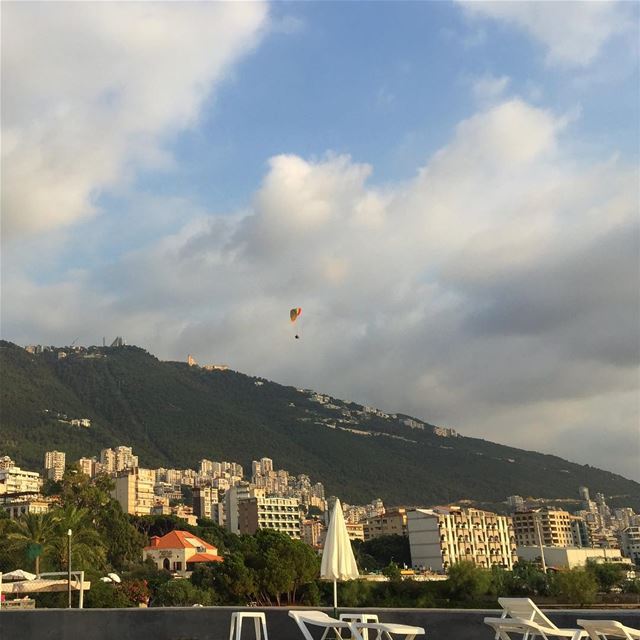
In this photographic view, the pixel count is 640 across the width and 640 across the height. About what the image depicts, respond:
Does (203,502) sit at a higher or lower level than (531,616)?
higher

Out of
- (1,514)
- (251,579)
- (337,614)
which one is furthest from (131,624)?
(1,514)

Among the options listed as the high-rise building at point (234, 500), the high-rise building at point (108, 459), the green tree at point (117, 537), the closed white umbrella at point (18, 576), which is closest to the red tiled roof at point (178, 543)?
the green tree at point (117, 537)

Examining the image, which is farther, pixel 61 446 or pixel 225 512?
pixel 61 446

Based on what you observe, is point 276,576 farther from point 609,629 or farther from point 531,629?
point 609,629

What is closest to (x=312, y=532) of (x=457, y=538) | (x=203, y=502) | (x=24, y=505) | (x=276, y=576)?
(x=203, y=502)

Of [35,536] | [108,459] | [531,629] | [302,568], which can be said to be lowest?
[302,568]

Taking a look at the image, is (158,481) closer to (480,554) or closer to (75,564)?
(480,554)
